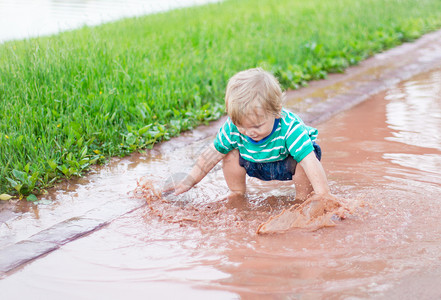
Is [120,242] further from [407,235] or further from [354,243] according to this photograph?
[407,235]

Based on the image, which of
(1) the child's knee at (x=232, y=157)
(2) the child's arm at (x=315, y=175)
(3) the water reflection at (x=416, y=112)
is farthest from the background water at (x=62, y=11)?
(2) the child's arm at (x=315, y=175)

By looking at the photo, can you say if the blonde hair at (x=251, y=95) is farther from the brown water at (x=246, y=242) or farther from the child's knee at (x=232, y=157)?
the brown water at (x=246, y=242)

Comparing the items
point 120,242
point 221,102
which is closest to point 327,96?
point 221,102

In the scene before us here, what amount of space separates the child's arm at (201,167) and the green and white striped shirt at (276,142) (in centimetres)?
5

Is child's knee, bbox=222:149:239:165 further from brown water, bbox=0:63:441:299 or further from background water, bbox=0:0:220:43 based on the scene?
background water, bbox=0:0:220:43

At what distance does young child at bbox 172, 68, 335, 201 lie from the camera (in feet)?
9.62

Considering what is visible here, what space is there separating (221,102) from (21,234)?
276cm

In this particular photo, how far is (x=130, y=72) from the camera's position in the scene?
5273 mm

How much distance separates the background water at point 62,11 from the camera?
1082cm

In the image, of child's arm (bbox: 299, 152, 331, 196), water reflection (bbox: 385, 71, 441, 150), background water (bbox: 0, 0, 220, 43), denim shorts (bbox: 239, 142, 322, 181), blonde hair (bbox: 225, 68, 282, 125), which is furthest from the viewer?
background water (bbox: 0, 0, 220, 43)

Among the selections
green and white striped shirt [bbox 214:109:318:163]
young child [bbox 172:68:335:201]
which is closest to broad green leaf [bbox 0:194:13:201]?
young child [bbox 172:68:335:201]

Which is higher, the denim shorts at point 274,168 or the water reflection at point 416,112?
the denim shorts at point 274,168

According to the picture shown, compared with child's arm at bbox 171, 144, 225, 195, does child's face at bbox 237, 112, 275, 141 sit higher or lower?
higher

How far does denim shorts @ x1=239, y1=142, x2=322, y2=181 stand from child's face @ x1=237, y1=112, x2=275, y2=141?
274 mm
